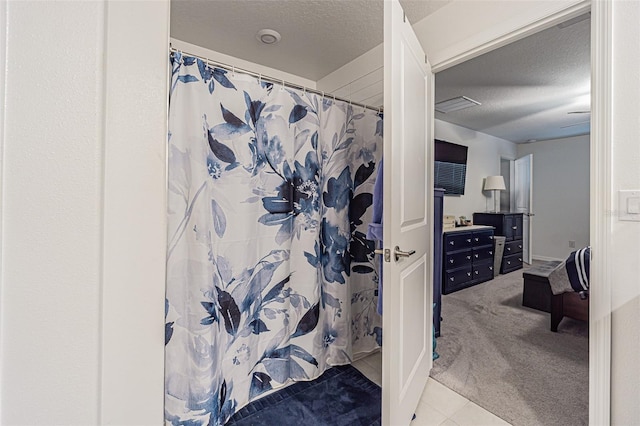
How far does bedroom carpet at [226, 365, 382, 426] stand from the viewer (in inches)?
60.1

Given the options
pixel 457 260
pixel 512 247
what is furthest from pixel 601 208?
pixel 512 247

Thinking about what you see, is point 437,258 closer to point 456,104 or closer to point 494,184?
point 456,104

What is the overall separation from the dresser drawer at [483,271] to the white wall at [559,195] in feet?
8.00

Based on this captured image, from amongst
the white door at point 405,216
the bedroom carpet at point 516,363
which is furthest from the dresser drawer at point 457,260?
the white door at point 405,216

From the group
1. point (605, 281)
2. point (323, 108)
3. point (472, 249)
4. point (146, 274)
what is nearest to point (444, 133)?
point (472, 249)

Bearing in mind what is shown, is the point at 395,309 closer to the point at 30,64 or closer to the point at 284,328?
the point at 284,328

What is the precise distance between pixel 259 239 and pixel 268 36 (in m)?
1.62

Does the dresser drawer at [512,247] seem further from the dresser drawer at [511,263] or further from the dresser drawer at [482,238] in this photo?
the dresser drawer at [482,238]

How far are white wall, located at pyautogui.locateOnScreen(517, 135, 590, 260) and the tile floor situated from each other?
5252 millimetres

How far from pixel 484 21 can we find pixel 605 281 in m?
1.43

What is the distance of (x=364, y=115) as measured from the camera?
7.18 feet

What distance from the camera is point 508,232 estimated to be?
4793 millimetres

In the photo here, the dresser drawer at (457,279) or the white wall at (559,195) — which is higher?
the white wall at (559,195)

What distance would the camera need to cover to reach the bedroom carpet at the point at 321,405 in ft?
5.00
